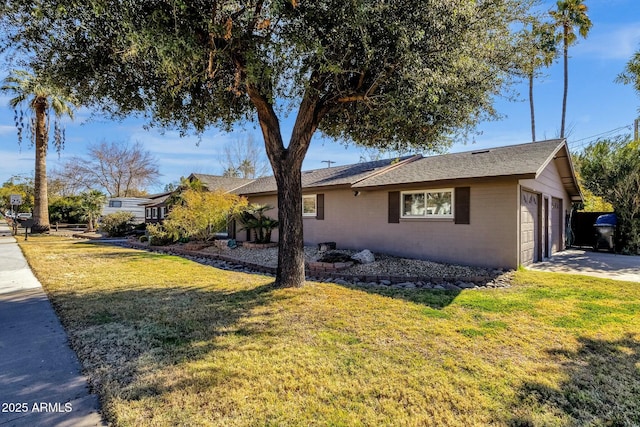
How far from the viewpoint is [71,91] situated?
20.5 ft

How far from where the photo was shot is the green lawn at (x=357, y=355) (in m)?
2.67

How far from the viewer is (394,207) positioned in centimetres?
1125

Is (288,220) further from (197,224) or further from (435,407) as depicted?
(197,224)

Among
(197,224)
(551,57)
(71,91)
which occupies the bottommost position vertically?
(197,224)

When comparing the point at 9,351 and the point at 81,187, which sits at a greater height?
the point at 81,187

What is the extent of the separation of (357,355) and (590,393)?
2155 mm

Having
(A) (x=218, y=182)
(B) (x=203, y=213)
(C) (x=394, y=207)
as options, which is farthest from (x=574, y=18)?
(A) (x=218, y=182)

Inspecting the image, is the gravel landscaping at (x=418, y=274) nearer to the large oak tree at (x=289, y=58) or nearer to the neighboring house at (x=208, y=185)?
the large oak tree at (x=289, y=58)

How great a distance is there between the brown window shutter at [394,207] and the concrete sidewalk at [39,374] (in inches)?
360

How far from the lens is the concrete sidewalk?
2609 millimetres

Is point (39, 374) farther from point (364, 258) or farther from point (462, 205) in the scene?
point (462, 205)

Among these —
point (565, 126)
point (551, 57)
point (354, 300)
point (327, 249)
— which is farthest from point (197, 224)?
point (565, 126)

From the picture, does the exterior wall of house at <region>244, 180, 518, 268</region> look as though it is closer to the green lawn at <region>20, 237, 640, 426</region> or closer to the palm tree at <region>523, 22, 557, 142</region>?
the green lawn at <region>20, 237, 640, 426</region>

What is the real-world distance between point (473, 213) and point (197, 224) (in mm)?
10986
